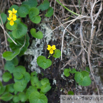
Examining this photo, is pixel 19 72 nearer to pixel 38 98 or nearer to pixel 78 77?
pixel 38 98

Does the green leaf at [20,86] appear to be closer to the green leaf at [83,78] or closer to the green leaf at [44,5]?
the green leaf at [83,78]

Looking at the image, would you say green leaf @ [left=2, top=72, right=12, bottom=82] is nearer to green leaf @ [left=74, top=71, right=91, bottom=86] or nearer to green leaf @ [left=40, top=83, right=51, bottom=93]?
green leaf @ [left=40, top=83, right=51, bottom=93]

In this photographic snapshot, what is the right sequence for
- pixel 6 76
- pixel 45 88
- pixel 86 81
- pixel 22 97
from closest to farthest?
pixel 86 81
pixel 45 88
pixel 22 97
pixel 6 76

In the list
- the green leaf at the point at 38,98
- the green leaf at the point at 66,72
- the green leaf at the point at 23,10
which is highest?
the green leaf at the point at 23,10

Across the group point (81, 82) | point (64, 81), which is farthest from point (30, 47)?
point (81, 82)

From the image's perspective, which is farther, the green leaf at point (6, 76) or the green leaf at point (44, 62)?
the green leaf at point (6, 76)

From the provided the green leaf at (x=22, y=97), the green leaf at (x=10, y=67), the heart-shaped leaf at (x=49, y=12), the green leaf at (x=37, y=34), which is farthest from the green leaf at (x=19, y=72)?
the heart-shaped leaf at (x=49, y=12)

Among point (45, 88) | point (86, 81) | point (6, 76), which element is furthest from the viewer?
point (6, 76)

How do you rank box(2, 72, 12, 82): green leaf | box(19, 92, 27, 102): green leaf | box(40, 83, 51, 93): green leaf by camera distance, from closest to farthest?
box(40, 83, 51, 93): green leaf < box(19, 92, 27, 102): green leaf < box(2, 72, 12, 82): green leaf

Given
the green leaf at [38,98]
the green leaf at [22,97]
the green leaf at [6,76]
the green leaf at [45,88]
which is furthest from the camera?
the green leaf at [6,76]

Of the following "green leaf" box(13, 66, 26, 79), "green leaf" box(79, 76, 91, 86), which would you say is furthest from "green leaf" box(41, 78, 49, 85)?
"green leaf" box(79, 76, 91, 86)

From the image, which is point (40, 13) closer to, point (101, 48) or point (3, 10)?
point (3, 10)

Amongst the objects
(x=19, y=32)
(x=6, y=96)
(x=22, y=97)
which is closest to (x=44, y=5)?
(x=19, y=32)
